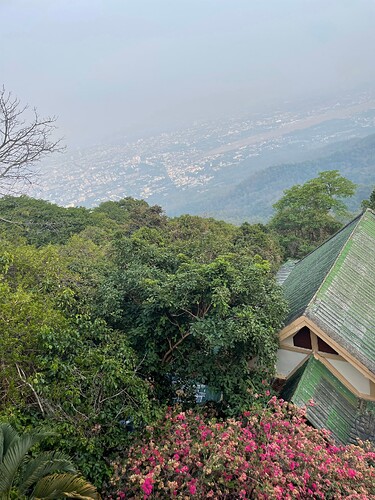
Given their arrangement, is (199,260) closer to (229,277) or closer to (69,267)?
(229,277)

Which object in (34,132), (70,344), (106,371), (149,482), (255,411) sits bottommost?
(255,411)

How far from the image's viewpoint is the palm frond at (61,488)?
5266 millimetres

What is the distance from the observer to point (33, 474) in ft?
17.6

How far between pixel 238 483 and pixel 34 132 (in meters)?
8.44

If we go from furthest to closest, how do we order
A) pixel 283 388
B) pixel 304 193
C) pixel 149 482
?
1. pixel 304 193
2. pixel 283 388
3. pixel 149 482

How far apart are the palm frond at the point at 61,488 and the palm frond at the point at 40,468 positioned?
13cm

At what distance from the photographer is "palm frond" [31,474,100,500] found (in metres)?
5.27

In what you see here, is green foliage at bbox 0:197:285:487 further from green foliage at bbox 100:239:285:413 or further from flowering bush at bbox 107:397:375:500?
flowering bush at bbox 107:397:375:500

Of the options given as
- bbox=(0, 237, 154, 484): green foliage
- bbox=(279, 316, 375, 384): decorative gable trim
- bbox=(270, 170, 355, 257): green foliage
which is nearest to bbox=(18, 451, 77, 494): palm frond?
bbox=(0, 237, 154, 484): green foliage

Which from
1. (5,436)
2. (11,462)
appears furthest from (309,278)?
(11,462)

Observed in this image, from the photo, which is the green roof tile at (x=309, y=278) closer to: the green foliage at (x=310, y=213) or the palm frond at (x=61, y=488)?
the palm frond at (x=61, y=488)

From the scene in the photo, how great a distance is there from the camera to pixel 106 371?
270 inches

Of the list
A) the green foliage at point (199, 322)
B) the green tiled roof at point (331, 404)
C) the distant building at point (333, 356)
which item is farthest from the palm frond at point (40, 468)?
the distant building at point (333, 356)

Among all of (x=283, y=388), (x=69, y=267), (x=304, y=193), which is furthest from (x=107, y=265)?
(x=304, y=193)
